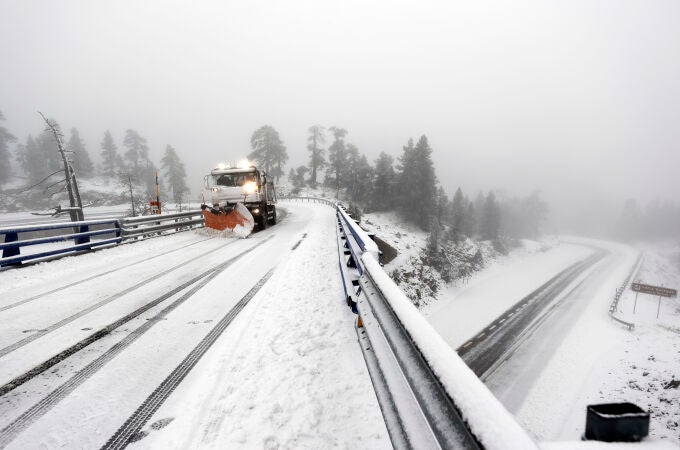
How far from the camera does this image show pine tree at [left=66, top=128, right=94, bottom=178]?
65062 millimetres

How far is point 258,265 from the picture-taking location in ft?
26.6

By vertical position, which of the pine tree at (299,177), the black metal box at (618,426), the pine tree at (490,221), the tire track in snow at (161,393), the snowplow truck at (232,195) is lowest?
the pine tree at (490,221)

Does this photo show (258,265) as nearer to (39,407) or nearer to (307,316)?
(307,316)

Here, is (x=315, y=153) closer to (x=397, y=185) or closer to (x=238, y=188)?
(x=397, y=185)

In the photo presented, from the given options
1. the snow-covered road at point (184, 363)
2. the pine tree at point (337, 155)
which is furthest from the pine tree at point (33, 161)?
the snow-covered road at point (184, 363)

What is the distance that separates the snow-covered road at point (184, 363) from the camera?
2.49 meters

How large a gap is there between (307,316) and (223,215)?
10.2 metres

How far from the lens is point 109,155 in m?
69.2

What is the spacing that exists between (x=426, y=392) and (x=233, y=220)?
42.6 ft

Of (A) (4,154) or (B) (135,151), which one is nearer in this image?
(A) (4,154)

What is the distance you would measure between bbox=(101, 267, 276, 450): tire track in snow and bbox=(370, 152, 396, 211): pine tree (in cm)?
4995

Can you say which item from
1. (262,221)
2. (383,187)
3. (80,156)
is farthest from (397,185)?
(80,156)

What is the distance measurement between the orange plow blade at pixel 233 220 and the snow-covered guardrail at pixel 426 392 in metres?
11.4

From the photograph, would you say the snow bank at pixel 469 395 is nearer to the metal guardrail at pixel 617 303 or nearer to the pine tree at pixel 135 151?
the metal guardrail at pixel 617 303
